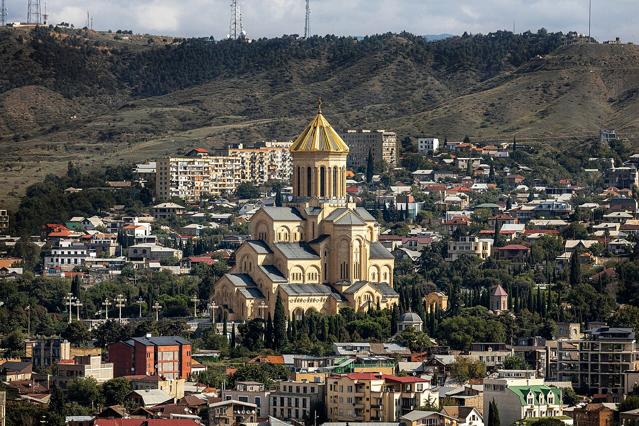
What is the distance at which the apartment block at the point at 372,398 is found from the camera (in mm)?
79250

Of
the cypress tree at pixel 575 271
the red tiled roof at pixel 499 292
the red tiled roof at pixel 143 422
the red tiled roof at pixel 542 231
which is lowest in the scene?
the red tiled roof at pixel 143 422

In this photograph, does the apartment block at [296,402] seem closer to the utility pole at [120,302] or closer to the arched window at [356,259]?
the utility pole at [120,302]

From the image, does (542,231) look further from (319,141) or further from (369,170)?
(319,141)

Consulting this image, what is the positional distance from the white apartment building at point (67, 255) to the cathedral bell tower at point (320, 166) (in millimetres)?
26720

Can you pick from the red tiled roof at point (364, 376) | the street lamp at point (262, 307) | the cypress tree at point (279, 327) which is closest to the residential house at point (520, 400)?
the red tiled roof at point (364, 376)

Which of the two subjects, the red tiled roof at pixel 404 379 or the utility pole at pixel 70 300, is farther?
the utility pole at pixel 70 300

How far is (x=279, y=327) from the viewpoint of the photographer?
98875mm

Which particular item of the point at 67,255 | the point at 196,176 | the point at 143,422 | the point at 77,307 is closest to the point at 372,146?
the point at 196,176

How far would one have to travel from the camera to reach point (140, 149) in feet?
613

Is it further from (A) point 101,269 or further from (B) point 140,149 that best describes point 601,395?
(B) point 140,149

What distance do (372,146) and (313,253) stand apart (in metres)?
64.4

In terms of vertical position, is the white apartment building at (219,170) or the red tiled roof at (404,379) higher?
→ the white apartment building at (219,170)

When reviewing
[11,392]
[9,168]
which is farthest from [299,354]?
[9,168]

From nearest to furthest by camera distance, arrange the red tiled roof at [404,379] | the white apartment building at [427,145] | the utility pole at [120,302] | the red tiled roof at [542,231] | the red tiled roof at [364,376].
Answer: the red tiled roof at [364,376], the red tiled roof at [404,379], the utility pole at [120,302], the red tiled roof at [542,231], the white apartment building at [427,145]
